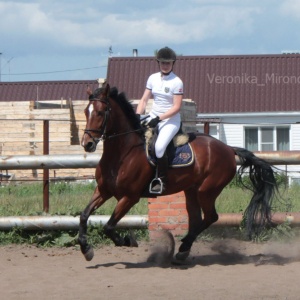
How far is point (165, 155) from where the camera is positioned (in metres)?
9.28

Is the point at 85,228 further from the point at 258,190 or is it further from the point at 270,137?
the point at 270,137

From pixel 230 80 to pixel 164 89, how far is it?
87.0 ft

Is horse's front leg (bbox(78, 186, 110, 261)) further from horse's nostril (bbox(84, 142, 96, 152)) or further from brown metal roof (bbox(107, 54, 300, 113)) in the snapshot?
brown metal roof (bbox(107, 54, 300, 113))

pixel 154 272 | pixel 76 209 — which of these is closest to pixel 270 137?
pixel 76 209

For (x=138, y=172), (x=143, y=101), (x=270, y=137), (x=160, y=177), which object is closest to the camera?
(x=138, y=172)

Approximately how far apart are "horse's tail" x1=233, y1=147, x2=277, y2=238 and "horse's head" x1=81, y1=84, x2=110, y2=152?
2.05m

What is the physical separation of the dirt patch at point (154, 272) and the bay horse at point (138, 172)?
1.18 ft

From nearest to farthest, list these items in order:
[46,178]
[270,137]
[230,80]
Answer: [46,178] < [270,137] < [230,80]

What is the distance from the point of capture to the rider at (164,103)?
917 centimetres

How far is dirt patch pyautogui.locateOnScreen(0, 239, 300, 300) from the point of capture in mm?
7523

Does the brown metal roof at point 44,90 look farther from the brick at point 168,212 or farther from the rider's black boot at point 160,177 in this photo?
the rider's black boot at point 160,177

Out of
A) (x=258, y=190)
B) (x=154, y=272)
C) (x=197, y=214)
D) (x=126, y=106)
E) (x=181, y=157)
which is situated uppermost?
(x=126, y=106)

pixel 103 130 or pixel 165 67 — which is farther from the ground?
pixel 165 67

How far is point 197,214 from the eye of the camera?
9.97m
